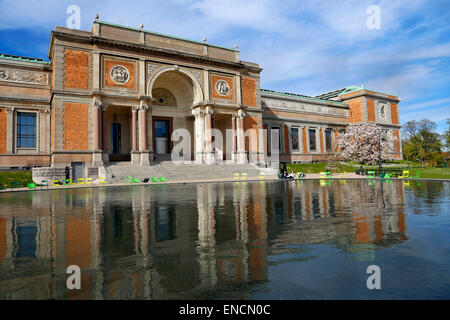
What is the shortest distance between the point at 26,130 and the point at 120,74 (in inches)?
430

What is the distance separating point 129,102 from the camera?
99.1 feet

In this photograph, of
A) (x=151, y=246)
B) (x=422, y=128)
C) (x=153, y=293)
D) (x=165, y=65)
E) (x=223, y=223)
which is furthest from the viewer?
(x=422, y=128)

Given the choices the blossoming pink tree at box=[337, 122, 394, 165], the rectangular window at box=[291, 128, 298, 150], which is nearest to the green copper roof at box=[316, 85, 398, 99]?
the blossoming pink tree at box=[337, 122, 394, 165]

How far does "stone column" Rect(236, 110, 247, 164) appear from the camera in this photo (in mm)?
36188

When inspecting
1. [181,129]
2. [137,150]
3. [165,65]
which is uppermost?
[165,65]

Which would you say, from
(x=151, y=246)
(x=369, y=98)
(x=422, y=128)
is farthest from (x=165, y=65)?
(x=422, y=128)

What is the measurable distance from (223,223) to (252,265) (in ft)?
9.39

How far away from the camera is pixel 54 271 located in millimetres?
3650

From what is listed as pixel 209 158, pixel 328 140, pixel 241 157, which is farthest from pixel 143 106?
pixel 328 140

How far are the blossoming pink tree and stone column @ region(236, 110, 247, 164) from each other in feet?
69.7

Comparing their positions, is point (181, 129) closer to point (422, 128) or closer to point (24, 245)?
point (24, 245)

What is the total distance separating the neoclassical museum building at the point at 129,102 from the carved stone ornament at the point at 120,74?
0.34ft

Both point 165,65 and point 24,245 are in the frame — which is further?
point 165,65

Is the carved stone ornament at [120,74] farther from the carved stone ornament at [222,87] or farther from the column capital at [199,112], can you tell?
the carved stone ornament at [222,87]
